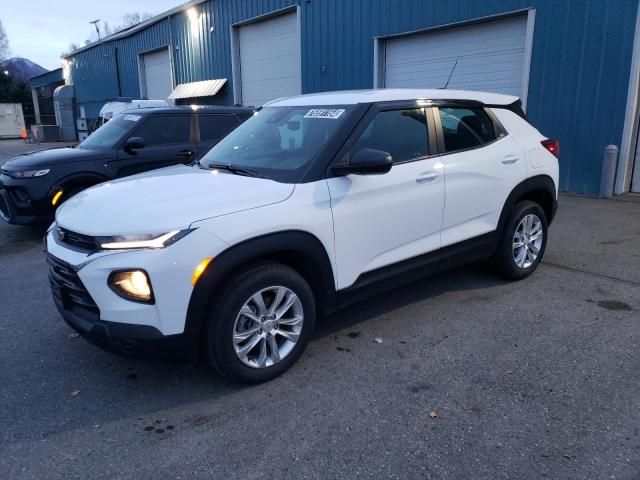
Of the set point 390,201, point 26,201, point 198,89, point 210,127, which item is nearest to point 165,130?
point 210,127

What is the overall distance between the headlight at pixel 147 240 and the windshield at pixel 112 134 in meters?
5.00

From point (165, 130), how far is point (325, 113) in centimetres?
458

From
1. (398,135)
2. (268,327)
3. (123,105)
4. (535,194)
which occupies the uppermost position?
(123,105)

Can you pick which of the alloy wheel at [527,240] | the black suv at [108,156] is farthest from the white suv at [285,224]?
the black suv at [108,156]

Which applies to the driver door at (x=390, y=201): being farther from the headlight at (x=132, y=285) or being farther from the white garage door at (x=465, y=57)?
the white garage door at (x=465, y=57)

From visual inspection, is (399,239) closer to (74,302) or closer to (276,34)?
(74,302)

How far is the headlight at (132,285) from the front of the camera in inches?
105

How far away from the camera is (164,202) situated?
2.99 m

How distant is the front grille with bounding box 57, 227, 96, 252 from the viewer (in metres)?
2.86

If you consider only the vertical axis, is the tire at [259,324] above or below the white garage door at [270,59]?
below

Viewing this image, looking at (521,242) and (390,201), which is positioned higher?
(390,201)

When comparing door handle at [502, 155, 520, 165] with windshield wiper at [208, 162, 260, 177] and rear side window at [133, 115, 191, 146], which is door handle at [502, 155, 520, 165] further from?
rear side window at [133, 115, 191, 146]

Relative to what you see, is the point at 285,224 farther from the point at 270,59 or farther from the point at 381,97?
the point at 270,59

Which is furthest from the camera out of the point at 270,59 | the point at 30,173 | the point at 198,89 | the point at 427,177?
the point at 198,89
